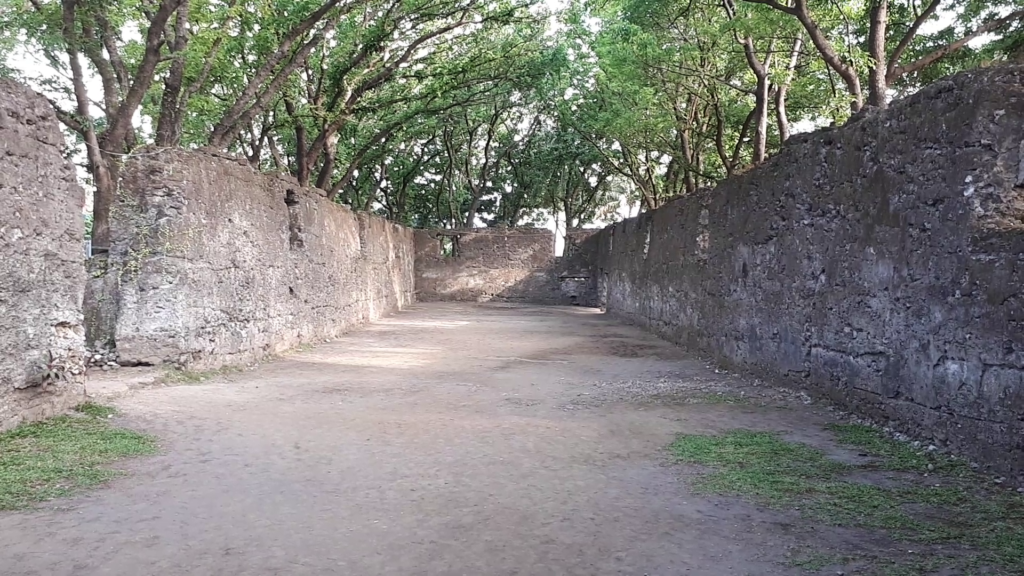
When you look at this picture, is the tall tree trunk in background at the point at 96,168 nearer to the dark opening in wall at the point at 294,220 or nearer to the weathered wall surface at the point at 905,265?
the dark opening in wall at the point at 294,220

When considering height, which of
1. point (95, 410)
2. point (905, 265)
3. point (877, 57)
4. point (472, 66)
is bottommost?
point (95, 410)

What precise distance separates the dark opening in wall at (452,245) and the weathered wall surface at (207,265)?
12848 mm

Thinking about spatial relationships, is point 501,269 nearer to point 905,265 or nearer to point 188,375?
point 188,375

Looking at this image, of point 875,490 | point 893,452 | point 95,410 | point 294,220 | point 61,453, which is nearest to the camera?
point 875,490

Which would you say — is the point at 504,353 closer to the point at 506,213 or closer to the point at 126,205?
the point at 126,205

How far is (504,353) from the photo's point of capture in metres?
11.0

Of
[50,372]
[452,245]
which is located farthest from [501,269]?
[50,372]

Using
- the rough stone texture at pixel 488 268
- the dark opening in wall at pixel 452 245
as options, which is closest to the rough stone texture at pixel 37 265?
the rough stone texture at pixel 488 268

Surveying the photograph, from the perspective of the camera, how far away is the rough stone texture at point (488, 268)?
24688 millimetres

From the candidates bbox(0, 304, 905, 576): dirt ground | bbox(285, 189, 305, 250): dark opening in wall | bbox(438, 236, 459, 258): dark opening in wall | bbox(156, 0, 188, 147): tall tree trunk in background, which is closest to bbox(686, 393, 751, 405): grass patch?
bbox(0, 304, 905, 576): dirt ground

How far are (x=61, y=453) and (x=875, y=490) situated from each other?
487 cm

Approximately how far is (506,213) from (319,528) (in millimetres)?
28968

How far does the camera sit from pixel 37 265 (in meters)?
5.23

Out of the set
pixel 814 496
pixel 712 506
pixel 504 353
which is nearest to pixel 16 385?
pixel 712 506
